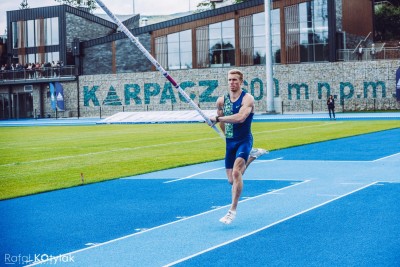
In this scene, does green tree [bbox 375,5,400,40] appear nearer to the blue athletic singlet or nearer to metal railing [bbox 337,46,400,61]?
metal railing [bbox 337,46,400,61]

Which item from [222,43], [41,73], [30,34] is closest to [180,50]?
[222,43]

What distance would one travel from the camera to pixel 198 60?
2554 inches

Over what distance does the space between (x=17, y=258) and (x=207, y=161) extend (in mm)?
12387

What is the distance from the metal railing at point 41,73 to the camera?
2790 inches

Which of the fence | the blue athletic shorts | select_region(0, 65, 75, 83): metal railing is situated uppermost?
select_region(0, 65, 75, 83): metal railing

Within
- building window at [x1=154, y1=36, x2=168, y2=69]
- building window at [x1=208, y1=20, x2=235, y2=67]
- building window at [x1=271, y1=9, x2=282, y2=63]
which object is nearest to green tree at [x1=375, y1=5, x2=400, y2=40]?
building window at [x1=271, y1=9, x2=282, y2=63]

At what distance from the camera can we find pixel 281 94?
61.2 metres

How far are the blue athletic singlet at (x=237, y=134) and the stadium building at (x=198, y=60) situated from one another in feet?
153

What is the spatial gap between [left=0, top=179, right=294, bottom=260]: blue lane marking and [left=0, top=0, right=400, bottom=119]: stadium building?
1680 inches

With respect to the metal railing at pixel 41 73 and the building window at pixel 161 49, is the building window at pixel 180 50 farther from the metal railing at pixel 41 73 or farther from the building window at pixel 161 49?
the metal railing at pixel 41 73

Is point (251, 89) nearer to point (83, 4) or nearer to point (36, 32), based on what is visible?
point (36, 32)

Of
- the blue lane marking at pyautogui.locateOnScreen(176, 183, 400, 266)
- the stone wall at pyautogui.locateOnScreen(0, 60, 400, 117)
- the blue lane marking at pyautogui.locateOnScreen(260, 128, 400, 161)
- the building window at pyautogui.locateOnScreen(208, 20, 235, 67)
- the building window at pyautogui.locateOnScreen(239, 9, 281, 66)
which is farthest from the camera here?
the building window at pyautogui.locateOnScreen(208, 20, 235, 67)

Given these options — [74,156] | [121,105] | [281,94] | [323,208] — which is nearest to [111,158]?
[74,156]

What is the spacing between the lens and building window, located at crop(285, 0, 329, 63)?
59.4 meters
